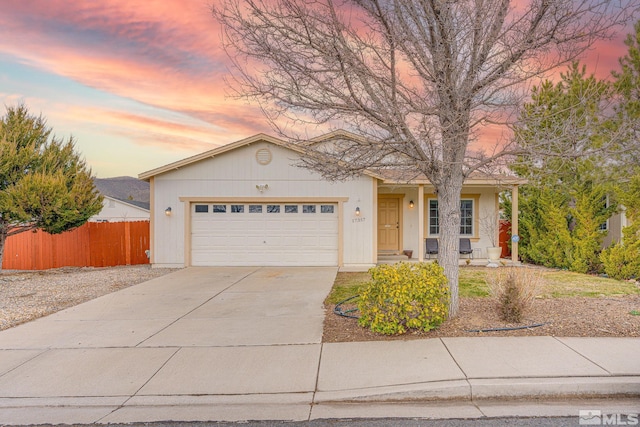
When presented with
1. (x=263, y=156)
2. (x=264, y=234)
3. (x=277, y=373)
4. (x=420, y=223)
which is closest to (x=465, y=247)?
(x=420, y=223)

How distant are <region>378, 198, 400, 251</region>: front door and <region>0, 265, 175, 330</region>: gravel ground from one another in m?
7.74

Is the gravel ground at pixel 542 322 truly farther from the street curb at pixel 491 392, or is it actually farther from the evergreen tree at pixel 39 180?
the evergreen tree at pixel 39 180

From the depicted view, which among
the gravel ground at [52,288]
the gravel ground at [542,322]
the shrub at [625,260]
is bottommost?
Result: the gravel ground at [52,288]

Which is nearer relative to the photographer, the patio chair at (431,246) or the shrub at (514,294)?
the shrub at (514,294)

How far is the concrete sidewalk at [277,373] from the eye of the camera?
3809mm

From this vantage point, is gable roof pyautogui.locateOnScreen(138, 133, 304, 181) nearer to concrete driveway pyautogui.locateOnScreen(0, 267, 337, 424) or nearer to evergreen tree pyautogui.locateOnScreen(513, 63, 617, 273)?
concrete driveway pyautogui.locateOnScreen(0, 267, 337, 424)

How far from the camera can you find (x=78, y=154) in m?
13.9

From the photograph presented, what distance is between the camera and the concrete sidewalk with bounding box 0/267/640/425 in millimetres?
3809

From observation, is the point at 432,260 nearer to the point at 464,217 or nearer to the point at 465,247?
the point at 465,247

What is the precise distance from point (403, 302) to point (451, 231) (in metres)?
1.53

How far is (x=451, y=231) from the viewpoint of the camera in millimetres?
6180

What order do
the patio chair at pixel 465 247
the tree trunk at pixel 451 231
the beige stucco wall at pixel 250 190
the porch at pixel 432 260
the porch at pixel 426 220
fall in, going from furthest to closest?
the porch at pixel 426 220 → the patio chair at pixel 465 247 → the porch at pixel 432 260 → the beige stucco wall at pixel 250 190 → the tree trunk at pixel 451 231

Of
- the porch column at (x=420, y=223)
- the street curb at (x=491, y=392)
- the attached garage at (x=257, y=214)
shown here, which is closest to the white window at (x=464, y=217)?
the porch column at (x=420, y=223)

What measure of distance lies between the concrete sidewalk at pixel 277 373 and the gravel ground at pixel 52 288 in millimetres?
1224
